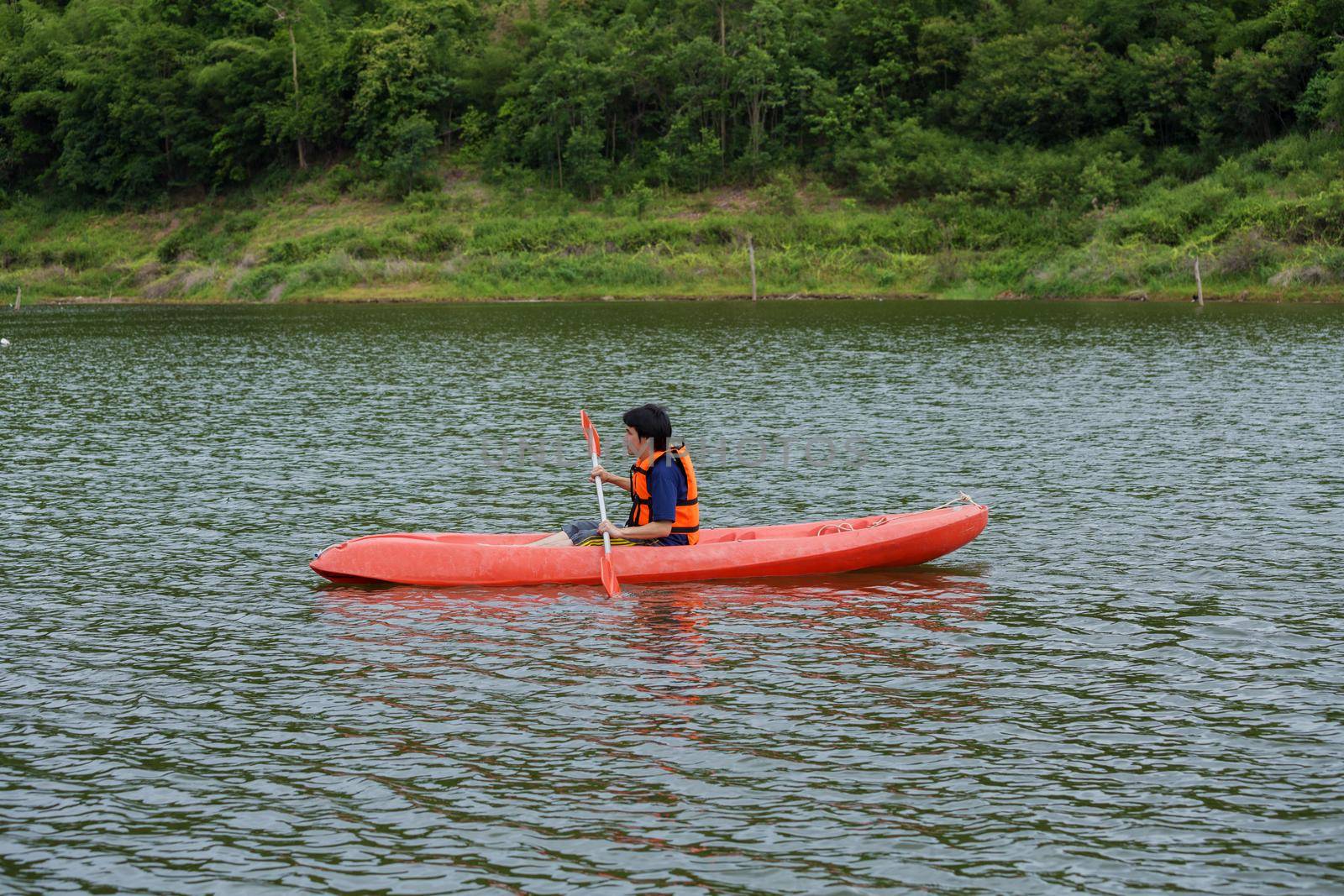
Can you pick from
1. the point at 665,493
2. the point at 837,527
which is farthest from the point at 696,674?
the point at 837,527

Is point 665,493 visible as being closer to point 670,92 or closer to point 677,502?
point 677,502

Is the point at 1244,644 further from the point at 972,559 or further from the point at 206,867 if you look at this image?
the point at 206,867

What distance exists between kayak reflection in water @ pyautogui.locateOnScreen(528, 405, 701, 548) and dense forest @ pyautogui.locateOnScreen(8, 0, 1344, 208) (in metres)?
56.0

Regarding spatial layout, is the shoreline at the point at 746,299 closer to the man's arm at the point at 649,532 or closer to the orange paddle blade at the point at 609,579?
the man's arm at the point at 649,532

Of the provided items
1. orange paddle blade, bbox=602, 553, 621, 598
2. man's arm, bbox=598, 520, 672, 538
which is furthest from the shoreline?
orange paddle blade, bbox=602, 553, 621, 598

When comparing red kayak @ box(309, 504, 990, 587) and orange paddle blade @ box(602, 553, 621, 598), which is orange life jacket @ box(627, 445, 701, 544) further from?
orange paddle blade @ box(602, 553, 621, 598)

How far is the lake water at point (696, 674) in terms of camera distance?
26.7 feet

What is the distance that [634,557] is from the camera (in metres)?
14.2

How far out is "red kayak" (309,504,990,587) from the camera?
563 inches

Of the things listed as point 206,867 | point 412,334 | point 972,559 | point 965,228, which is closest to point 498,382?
point 412,334

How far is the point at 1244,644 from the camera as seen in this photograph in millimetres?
11906

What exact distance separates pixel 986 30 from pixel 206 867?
248 feet

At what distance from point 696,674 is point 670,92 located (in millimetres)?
73258

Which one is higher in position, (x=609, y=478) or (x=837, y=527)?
(x=609, y=478)
